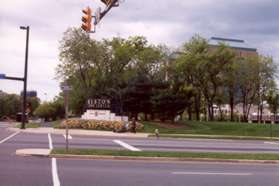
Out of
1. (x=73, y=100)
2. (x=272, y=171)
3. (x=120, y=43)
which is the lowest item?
(x=272, y=171)

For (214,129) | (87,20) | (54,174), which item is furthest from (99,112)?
(54,174)

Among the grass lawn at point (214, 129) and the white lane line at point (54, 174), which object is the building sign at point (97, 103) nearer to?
the grass lawn at point (214, 129)

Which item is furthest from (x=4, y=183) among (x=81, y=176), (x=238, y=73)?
(x=238, y=73)

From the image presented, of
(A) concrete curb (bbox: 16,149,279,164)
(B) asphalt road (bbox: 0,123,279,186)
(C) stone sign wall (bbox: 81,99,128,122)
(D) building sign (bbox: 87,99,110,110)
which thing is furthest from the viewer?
(D) building sign (bbox: 87,99,110,110)

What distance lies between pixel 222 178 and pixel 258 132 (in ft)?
136

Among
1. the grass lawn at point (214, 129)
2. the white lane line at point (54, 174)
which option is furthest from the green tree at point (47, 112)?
the white lane line at point (54, 174)

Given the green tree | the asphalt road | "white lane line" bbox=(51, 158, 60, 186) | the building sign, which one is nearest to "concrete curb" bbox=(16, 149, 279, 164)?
the asphalt road

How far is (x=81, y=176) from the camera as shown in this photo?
13.7m

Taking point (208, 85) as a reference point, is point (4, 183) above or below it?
below

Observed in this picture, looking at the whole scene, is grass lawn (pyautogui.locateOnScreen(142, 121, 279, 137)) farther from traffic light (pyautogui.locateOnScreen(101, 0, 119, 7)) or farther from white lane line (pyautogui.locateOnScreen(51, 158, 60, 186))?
white lane line (pyautogui.locateOnScreen(51, 158, 60, 186))

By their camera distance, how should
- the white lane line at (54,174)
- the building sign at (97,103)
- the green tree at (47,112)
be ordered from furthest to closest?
the green tree at (47,112)
the building sign at (97,103)
the white lane line at (54,174)

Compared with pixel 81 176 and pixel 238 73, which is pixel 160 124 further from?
pixel 81 176

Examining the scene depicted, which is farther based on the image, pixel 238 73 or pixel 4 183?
pixel 238 73

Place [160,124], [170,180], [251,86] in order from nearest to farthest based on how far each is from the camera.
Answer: [170,180], [160,124], [251,86]
